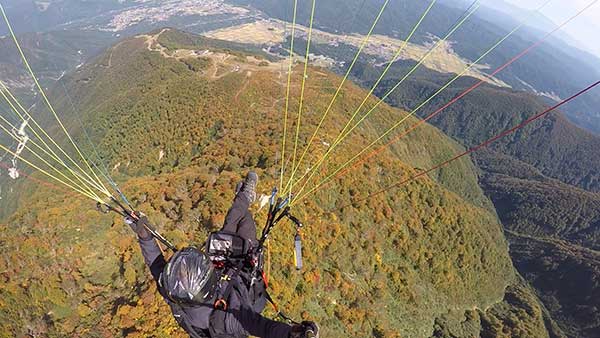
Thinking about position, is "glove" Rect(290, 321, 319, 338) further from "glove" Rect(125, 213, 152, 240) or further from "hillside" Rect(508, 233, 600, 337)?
"hillside" Rect(508, 233, 600, 337)

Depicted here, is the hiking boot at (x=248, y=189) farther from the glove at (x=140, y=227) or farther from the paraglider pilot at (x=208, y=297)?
the glove at (x=140, y=227)

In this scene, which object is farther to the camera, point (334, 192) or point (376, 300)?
point (334, 192)

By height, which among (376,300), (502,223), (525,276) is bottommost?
(502,223)

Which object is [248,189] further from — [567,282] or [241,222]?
[567,282]

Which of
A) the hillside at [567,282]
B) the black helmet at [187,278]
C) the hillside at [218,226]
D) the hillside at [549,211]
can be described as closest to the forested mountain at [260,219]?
the hillside at [218,226]

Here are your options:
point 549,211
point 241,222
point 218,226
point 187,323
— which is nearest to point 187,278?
point 187,323

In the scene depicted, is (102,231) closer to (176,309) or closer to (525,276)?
(176,309)

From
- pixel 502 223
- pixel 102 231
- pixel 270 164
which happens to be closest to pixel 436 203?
pixel 270 164
